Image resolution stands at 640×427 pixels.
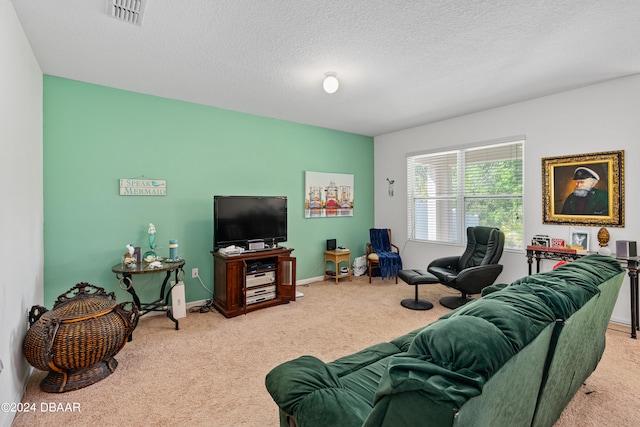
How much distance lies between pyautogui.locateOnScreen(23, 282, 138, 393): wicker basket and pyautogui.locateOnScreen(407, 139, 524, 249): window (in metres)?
4.45

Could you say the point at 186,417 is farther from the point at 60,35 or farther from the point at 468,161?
the point at 468,161

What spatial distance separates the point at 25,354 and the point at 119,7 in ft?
8.21

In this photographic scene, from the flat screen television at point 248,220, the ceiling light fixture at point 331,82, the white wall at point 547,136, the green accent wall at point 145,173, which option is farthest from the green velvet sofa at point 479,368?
the green accent wall at point 145,173

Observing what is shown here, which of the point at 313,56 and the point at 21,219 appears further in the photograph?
the point at 313,56

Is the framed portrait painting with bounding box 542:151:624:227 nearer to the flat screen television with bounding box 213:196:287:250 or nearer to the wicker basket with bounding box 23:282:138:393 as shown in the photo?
the flat screen television with bounding box 213:196:287:250

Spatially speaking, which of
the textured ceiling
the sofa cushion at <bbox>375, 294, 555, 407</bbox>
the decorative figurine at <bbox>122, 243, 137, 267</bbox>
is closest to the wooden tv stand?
the decorative figurine at <bbox>122, 243, 137, 267</bbox>

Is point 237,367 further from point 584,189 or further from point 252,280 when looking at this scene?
point 584,189

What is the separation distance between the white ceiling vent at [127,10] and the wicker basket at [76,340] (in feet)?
7.05

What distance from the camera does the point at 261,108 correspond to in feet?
13.5

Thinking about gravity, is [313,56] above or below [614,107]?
above

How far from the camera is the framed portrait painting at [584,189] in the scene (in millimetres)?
3246

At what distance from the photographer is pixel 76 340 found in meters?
2.11

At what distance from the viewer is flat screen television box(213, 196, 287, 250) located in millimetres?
3688

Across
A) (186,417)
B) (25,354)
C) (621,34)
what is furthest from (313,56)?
(25,354)
